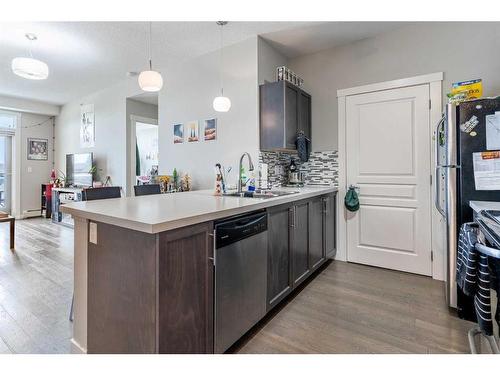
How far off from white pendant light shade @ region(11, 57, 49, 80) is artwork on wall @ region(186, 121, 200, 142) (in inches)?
67.4

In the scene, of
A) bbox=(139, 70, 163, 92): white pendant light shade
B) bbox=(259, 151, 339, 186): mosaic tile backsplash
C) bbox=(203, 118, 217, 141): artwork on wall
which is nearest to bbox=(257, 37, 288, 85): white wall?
bbox=(203, 118, 217, 141): artwork on wall

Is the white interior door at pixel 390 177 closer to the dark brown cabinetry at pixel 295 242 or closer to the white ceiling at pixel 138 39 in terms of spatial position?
the dark brown cabinetry at pixel 295 242

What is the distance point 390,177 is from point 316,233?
1.12m

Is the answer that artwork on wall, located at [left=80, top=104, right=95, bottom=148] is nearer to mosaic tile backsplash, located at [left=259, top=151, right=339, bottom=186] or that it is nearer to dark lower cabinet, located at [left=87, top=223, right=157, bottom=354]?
mosaic tile backsplash, located at [left=259, top=151, right=339, bottom=186]

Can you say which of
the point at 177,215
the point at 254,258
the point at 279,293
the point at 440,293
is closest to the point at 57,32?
the point at 177,215

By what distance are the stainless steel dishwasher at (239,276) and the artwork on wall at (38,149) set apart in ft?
24.5

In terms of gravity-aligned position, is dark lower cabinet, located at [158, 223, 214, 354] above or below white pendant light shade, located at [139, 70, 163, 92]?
below

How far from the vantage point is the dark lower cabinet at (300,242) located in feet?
7.68

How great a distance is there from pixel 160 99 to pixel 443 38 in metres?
3.76

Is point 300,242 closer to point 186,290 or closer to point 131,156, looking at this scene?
point 186,290

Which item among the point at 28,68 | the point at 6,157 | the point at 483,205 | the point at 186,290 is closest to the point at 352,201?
the point at 483,205

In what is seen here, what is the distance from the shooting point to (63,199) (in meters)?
6.01

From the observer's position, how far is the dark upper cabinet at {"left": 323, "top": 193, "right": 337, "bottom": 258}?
307 cm

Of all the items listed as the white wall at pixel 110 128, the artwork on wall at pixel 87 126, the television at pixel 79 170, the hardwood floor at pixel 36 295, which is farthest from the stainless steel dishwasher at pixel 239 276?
the artwork on wall at pixel 87 126
